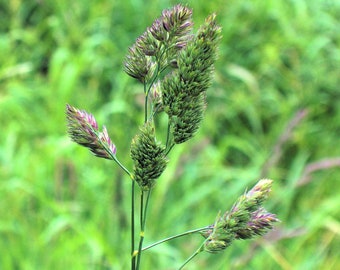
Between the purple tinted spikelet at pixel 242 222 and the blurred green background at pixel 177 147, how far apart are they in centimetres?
104

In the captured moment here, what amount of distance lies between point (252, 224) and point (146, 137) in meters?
0.18

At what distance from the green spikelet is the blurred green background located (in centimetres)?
113

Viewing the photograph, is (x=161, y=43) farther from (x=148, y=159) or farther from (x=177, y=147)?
(x=177, y=147)

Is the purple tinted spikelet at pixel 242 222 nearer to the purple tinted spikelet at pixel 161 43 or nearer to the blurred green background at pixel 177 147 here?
the purple tinted spikelet at pixel 161 43

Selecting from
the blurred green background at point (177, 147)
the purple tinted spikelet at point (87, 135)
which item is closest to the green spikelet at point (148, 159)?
the purple tinted spikelet at point (87, 135)

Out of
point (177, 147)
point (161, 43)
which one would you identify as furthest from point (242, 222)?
point (177, 147)

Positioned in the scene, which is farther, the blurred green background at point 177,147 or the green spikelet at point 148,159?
the blurred green background at point 177,147

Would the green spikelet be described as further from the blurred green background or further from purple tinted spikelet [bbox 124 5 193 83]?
the blurred green background

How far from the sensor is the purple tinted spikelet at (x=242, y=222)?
69 centimetres

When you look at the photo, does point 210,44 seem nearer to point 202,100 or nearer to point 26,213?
point 202,100

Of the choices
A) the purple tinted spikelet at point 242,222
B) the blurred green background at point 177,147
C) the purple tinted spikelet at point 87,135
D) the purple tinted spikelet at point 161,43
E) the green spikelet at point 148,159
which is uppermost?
the blurred green background at point 177,147

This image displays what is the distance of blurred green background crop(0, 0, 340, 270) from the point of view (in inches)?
83.2

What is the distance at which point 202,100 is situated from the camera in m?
0.69

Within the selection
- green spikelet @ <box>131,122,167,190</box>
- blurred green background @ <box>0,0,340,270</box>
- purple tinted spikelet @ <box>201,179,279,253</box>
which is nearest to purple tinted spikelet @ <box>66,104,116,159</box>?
green spikelet @ <box>131,122,167,190</box>
